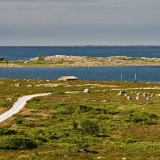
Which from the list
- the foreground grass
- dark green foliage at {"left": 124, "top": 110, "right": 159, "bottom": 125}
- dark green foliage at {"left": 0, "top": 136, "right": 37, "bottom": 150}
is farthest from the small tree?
dark green foliage at {"left": 124, "top": 110, "right": 159, "bottom": 125}

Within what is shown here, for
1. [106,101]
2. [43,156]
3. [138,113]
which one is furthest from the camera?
[106,101]

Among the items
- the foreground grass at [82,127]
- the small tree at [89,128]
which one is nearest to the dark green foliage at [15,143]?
the foreground grass at [82,127]

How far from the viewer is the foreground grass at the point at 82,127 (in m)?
42.4

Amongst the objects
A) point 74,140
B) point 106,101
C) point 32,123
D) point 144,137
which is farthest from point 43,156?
point 106,101

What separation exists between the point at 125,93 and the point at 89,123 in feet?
148

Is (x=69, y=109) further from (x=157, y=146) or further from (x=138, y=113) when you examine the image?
(x=157, y=146)

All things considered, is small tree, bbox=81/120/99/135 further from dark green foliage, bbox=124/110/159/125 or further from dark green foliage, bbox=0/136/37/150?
dark green foliage, bbox=124/110/159/125

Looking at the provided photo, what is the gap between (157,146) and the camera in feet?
150

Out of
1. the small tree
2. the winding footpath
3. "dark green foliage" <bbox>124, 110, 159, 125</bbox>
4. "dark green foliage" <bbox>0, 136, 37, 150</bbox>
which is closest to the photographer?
"dark green foliage" <bbox>0, 136, 37, 150</bbox>

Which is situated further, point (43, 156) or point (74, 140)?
point (74, 140)

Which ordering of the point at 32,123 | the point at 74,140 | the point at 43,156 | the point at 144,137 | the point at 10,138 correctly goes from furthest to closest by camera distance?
the point at 32,123 < the point at 144,137 < the point at 74,140 < the point at 10,138 < the point at 43,156

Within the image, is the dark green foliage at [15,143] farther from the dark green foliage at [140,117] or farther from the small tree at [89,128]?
the dark green foliage at [140,117]

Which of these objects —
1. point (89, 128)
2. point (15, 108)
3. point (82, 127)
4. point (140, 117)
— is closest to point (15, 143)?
point (89, 128)

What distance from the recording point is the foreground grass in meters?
42.4
